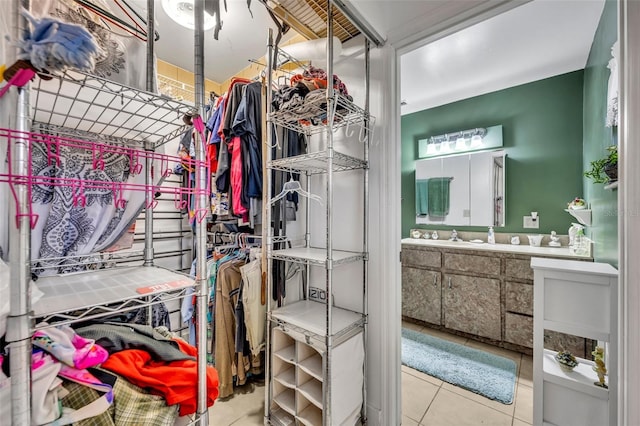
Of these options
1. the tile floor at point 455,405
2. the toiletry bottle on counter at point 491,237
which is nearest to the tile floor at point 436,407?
the tile floor at point 455,405

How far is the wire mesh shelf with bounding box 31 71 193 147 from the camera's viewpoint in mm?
686

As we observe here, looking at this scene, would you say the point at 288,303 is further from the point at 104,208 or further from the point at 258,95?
the point at 258,95

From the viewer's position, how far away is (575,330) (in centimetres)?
129

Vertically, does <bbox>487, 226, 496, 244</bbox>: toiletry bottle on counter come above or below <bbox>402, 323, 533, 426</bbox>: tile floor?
above

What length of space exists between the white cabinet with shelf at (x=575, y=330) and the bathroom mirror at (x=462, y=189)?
1.65 m

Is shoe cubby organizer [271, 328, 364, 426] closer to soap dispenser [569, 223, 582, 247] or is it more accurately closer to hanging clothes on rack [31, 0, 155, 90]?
→ hanging clothes on rack [31, 0, 155, 90]

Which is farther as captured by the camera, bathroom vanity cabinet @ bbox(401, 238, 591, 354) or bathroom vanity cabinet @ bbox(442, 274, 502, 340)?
bathroom vanity cabinet @ bbox(442, 274, 502, 340)

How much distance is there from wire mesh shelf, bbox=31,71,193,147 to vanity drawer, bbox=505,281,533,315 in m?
2.80

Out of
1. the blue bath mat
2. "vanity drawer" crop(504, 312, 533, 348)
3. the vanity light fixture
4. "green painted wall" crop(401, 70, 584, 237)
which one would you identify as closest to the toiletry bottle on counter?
"green painted wall" crop(401, 70, 584, 237)

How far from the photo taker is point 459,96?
9.74 feet

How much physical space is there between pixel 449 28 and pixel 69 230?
1950 mm

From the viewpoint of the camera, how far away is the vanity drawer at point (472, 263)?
93.3 inches

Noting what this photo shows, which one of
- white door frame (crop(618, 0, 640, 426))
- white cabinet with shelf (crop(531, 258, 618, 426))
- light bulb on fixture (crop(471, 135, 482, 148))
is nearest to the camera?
white door frame (crop(618, 0, 640, 426))

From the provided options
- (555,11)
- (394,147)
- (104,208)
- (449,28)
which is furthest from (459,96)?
(104,208)
